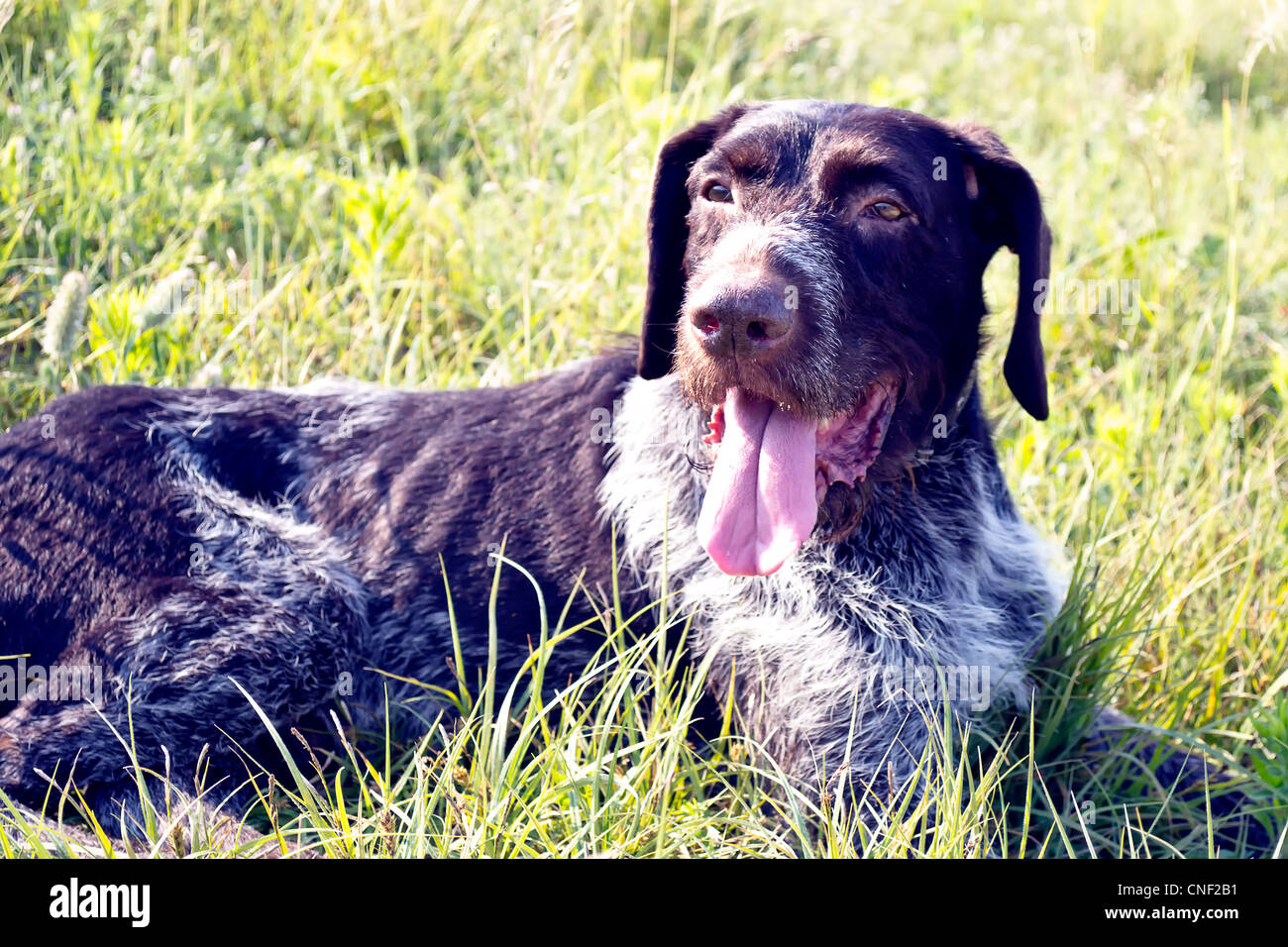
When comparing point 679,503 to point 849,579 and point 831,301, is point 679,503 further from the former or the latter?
point 831,301

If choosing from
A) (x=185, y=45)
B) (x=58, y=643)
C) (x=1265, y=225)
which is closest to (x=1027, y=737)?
(x=58, y=643)

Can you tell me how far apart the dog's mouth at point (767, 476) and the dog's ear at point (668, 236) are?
1.34ft

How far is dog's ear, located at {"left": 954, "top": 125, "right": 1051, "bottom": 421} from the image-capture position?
10.6 ft

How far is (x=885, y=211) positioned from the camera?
122 inches

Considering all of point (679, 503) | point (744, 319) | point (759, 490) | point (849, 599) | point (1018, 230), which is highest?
point (1018, 230)

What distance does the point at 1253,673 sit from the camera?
3.91m

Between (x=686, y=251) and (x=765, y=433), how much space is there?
2.19 ft

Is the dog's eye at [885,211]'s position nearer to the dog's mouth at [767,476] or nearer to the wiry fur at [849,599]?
the dog's mouth at [767,476]

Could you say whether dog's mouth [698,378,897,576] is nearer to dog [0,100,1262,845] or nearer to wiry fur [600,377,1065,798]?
dog [0,100,1262,845]

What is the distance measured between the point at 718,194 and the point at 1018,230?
80cm

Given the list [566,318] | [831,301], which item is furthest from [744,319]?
[566,318]

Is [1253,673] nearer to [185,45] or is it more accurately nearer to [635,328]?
[635,328]

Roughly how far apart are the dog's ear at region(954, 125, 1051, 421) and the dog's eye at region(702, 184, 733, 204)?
63 centimetres

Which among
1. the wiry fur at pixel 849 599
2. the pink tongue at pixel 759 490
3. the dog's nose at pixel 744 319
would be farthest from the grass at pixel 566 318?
the dog's nose at pixel 744 319
